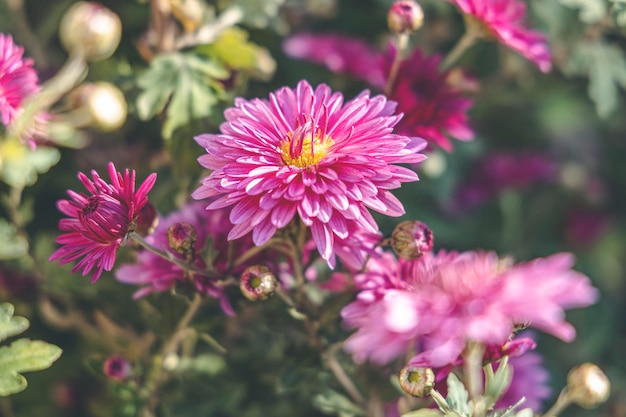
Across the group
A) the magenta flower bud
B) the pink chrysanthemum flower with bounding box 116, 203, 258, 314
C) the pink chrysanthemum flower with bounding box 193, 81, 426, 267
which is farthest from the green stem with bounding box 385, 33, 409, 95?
the magenta flower bud

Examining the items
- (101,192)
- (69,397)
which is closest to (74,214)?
(101,192)

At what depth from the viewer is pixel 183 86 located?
1153mm

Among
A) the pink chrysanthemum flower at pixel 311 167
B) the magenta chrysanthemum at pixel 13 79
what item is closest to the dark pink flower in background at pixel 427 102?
the pink chrysanthemum flower at pixel 311 167

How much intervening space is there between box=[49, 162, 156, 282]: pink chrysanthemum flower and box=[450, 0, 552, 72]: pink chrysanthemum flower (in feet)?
1.80

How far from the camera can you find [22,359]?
2.98ft

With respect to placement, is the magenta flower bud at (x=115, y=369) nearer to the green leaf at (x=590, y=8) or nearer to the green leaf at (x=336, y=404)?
the green leaf at (x=336, y=404)

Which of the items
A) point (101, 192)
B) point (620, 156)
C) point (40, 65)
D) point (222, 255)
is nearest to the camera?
point (101, 192)

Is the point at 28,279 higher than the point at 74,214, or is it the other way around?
the point at 74,214

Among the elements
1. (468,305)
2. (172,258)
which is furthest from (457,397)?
(172,258)

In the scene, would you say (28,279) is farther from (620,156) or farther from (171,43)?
(620,156)

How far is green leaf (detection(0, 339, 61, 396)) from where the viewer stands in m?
0.89

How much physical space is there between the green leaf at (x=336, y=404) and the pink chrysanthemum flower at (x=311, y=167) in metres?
0.27

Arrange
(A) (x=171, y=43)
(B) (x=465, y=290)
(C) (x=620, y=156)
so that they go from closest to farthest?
(B) (x=465, y=290) < (A) (x=171, y=43) < (C) (x=620, y=156)

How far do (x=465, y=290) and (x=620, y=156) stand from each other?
1.28 metres
